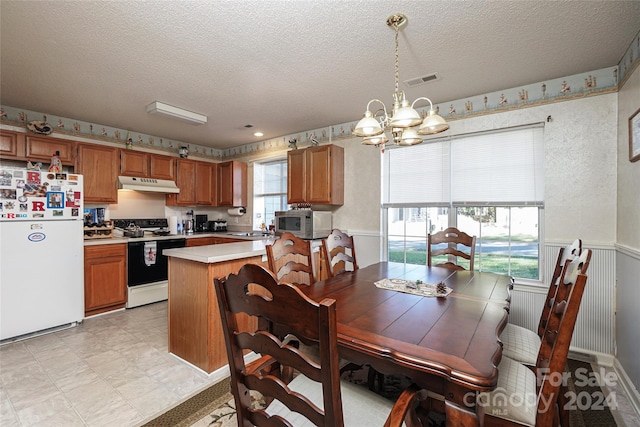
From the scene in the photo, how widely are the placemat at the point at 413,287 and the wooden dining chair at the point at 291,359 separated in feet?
2.19

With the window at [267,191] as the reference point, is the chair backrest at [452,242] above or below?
below

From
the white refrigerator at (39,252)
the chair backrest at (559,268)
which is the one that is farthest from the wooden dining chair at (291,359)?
the white refrigerator at (39,252)

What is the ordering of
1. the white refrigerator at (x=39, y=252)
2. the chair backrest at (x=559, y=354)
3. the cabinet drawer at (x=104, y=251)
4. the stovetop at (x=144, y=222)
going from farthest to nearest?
the stovetop at (x=144, y=222) → the cabinet drawer at (x=104, y=251) → the white refrigerator at (x=39, y=252) → the chair backrest at (x=559, y=354)

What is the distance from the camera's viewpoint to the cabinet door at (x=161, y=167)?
14.1ft

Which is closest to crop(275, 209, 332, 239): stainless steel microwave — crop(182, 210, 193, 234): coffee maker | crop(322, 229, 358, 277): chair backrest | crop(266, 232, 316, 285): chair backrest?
crop(322, 229, 358, 277): chair backrest

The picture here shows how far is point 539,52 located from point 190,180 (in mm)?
4691

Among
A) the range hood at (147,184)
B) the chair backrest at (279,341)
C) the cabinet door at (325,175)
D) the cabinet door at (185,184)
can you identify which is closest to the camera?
the chair backrest at (279,341)

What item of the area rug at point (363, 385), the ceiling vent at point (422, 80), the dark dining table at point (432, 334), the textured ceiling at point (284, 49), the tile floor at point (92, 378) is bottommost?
the area rug at point (363, 385)

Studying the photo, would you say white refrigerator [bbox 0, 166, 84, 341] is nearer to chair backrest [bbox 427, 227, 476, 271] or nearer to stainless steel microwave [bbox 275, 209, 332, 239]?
stainless steel microwave [bbox 275, 209, 332, 239]

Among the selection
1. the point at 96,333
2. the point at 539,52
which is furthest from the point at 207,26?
the point at 96,333

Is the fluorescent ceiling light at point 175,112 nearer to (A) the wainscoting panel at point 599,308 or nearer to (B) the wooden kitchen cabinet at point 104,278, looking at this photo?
(B) the wooden kitchen cabinet at point 104,278

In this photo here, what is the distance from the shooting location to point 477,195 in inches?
117

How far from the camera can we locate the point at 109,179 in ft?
12.6

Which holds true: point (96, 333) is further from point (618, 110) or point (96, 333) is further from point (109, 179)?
point (618, 110)
